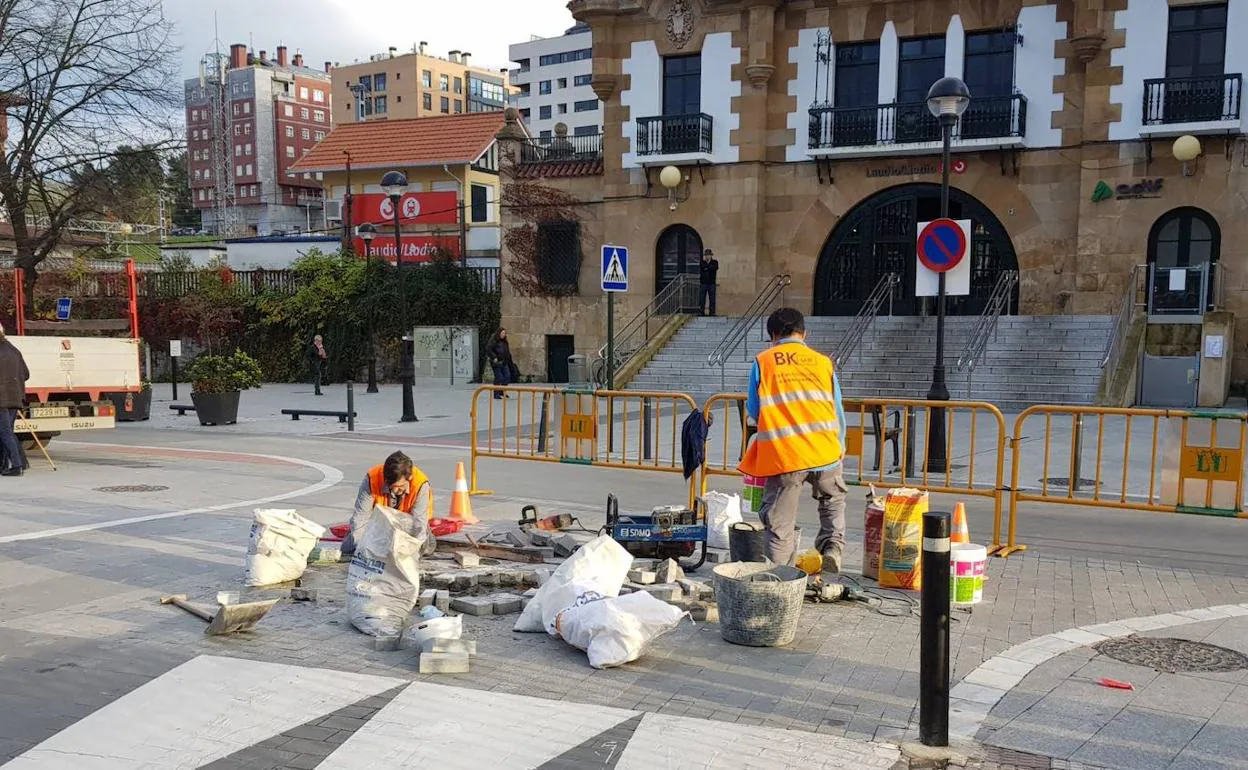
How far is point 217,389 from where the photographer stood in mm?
18078

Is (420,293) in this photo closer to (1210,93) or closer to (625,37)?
(625,37)

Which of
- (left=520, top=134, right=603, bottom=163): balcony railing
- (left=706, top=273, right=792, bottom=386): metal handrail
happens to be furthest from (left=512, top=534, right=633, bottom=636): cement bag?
(left=520, top=134, right=603, bottom=163): balcony railing

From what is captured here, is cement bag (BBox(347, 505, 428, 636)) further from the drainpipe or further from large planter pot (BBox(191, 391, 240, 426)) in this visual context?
the drainpipe

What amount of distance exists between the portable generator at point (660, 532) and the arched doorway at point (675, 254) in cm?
1984

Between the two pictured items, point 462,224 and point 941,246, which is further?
point 462,224

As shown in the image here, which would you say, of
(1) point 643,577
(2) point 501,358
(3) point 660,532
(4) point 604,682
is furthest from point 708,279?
(4) point 604,682

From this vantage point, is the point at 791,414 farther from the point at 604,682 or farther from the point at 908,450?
the point at 908,450

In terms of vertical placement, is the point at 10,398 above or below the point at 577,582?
above

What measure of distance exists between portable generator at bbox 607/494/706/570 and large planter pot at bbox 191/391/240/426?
12997mm

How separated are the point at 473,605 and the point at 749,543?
189 cm

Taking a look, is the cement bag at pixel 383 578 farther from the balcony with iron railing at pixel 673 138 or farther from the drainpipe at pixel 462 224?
the drainpipe at pixel 462 224

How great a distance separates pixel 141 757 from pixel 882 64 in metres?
24.3

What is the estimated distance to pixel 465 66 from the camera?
119438 millimetres

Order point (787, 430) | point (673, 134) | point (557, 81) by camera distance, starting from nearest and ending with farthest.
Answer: point (787, 430)
point (673, 134)
point (557, 81)
